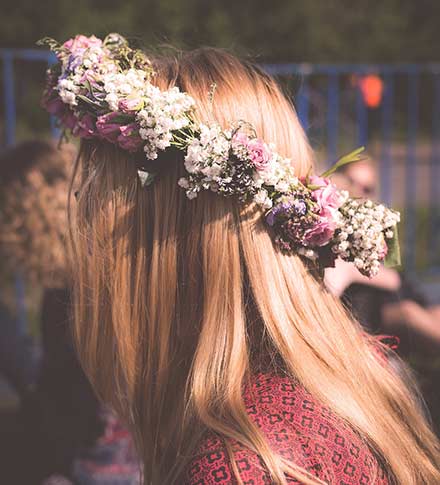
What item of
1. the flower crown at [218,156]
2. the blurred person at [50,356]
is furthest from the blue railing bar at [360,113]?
the flower crown at [218,156]

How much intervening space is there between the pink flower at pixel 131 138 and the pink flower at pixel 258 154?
0.21 metres

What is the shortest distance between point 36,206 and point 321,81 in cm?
730

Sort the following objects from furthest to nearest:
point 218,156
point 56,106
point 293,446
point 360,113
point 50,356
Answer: point 360,113 < point 50,356 < point 56,106 < point 218,156 < point 293,446

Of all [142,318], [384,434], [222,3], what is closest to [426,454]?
[384,434]

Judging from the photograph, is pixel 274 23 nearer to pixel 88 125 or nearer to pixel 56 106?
pixel 56 106

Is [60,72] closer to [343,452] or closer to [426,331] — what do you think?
[343,452]

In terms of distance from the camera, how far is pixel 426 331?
7.57 ft

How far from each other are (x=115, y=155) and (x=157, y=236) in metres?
0.19

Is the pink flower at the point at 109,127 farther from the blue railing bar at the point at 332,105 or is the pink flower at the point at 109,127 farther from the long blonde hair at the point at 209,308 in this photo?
the blue railing bar at the point at 332,105

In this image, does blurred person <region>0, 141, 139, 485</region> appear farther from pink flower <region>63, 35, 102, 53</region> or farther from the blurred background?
pink flower <region>63, 35, 102, 53</region>

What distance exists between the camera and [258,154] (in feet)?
3.98

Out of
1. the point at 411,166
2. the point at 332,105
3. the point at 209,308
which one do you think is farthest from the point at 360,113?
the point at 209,308

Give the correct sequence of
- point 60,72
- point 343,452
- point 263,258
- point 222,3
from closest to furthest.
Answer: point 343,452 < point 263,258 < point 60,72 < point 222,3

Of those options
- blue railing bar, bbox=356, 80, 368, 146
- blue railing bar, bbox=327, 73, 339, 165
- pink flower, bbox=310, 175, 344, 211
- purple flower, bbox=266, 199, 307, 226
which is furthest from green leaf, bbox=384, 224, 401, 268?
blue railing bar, bbox=356, 80, 368, 146
